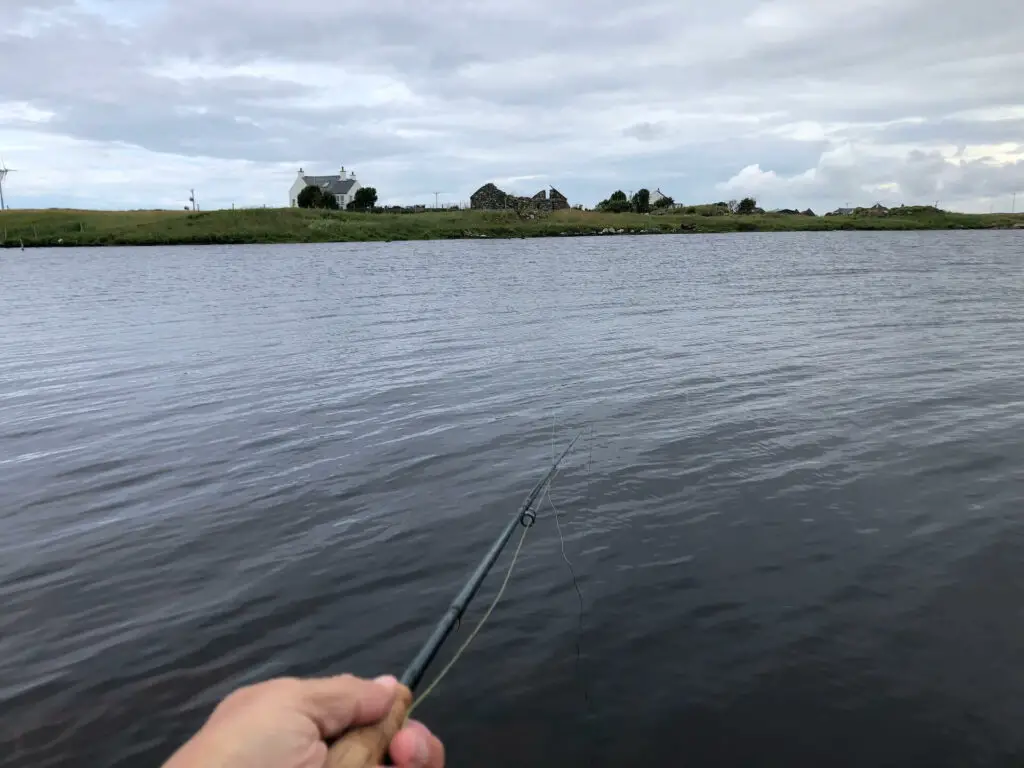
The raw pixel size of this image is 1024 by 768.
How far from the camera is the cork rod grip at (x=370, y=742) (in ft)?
8.89

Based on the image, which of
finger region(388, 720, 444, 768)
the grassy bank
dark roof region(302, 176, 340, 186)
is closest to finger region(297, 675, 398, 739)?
finger region(388, 720, 444, 768)

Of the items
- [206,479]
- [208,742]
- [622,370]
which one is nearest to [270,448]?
[206,479]

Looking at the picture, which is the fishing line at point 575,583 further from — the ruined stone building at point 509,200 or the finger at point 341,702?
the ruined stone building at point 509,200

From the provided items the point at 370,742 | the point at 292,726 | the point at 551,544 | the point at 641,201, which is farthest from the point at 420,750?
the point at 641,201

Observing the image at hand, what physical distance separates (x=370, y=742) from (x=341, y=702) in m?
0.22

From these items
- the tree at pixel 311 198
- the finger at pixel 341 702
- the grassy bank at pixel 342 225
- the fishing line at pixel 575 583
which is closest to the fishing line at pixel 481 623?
the fishing line at pixel 575 583

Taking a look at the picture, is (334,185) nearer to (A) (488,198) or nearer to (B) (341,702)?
(A) (488,198)

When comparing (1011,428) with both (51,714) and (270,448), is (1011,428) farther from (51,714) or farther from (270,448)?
(51,714)

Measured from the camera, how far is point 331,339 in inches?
1096

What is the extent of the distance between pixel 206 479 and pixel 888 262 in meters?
63.4

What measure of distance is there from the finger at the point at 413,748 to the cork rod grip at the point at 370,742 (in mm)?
44

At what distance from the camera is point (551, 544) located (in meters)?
10.5

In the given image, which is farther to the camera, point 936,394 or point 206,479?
point 936,394

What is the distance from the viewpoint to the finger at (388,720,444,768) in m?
2.92
